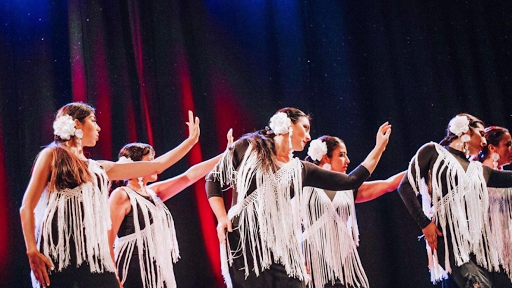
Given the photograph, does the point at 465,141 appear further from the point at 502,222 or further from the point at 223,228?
the point at 223,228

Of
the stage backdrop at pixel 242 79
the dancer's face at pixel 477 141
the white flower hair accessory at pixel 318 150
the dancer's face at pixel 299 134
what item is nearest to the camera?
the dancer's face at pixel 299 134

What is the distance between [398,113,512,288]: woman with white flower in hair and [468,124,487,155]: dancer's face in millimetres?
104

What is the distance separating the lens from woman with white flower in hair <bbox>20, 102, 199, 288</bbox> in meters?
2.73

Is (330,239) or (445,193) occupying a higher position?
(445,193)

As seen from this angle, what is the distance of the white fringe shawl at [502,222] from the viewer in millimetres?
3895

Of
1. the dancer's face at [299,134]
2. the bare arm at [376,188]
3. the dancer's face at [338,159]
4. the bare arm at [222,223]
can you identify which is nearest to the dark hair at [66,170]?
the bare arm at [222,223]

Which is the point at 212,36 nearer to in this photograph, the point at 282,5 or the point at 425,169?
the point at 282,5

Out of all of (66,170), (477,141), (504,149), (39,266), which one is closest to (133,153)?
(66,170)

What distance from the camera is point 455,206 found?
3.76 meters

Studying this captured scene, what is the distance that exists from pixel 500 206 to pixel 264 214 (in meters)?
1.77

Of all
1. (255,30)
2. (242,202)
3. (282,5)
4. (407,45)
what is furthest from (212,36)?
(242,202)

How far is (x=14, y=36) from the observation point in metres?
4.41

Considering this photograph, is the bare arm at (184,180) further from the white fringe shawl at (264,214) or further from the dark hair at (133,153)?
the white fringe shawl at (264,214)

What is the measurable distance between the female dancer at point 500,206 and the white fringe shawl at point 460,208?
14cm
